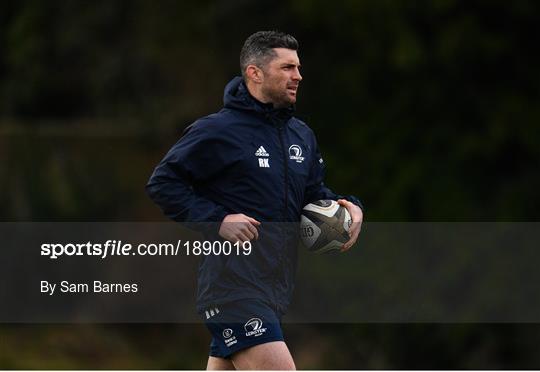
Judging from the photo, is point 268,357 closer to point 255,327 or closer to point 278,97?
point 255,327

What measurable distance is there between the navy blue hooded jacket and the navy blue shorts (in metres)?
0.04

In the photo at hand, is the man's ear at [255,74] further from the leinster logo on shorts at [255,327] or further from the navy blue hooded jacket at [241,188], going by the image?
the leinster logo on shorts at [255,327]

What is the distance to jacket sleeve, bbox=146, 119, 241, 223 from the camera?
607 cm

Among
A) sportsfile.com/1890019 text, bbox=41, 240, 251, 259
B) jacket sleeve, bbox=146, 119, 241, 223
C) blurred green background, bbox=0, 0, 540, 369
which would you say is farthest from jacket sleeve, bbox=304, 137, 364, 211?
blurred green background, bbox=0, 0, 540, 369

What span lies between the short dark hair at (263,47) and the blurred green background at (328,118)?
26.3 feet

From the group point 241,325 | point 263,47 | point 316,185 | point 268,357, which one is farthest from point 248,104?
point 268,357

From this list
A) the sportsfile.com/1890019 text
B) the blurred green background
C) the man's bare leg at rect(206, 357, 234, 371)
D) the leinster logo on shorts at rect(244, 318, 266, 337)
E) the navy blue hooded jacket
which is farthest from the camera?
the sportsfile.com/1890019 text

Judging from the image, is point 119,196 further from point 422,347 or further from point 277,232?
point 277,232

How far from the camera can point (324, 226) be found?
635 centimetres

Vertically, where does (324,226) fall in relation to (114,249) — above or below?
above

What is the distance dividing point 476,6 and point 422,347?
12.8ft

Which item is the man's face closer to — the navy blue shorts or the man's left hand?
the man's left hand

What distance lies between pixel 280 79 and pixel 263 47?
182mm

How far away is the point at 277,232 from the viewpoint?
619cm
